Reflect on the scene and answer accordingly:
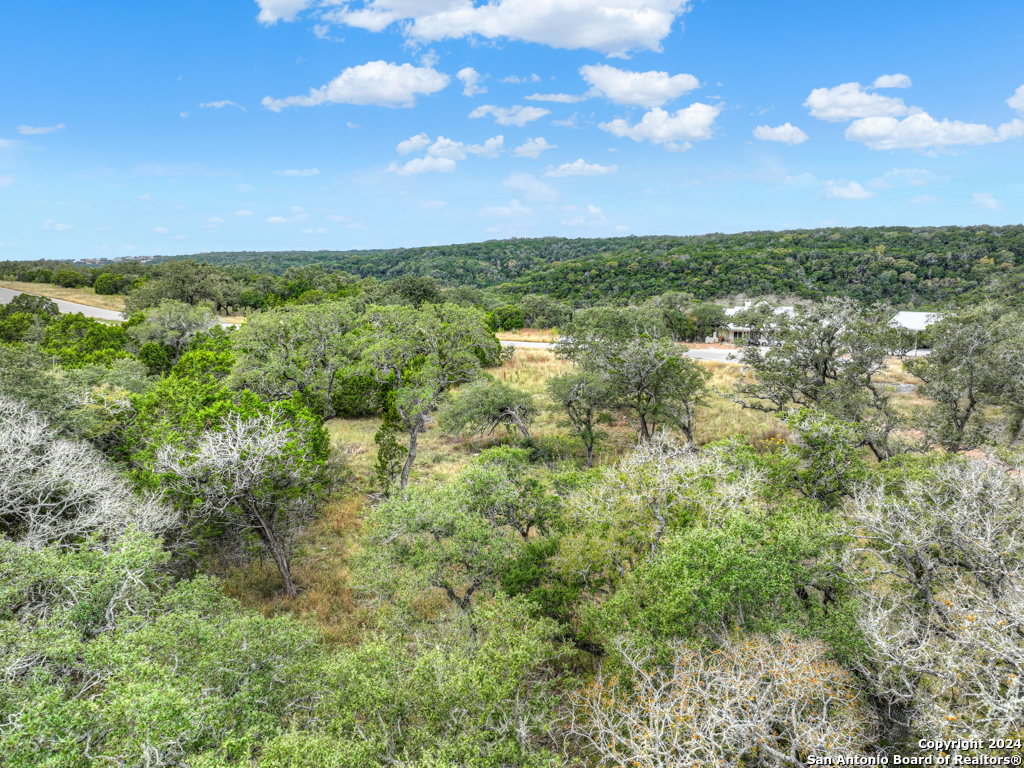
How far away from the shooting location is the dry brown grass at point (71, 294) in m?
64.0

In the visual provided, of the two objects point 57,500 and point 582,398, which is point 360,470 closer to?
point 582,398

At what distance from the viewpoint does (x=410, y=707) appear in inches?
295

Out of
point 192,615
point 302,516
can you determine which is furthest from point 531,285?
point 192,615

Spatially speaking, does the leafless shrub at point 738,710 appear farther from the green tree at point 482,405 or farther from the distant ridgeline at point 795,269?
the distant ridgeline at point 795,269

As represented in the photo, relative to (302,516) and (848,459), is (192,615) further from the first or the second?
(848,459)

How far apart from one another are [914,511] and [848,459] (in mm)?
2357

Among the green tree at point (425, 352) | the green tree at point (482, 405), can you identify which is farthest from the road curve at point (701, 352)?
the green tree at point (425, 352)

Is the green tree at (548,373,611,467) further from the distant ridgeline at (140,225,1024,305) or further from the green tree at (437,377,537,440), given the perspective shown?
the distant ridgeline at (140,225,1024,305)

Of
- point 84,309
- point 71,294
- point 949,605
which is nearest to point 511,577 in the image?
point 949,605

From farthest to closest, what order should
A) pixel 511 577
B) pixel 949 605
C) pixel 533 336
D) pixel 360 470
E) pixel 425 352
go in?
pixel 533 336
pixel 360 470
pixel 425 352
pixel 511 577
pixel 949 605

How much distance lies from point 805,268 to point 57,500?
10576cm

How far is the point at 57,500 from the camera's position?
12.2m

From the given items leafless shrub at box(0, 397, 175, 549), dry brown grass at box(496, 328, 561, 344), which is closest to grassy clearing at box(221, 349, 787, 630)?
leafless shrub at box(0, 397, 175, 549)

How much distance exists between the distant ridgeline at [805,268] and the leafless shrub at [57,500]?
247 feet
